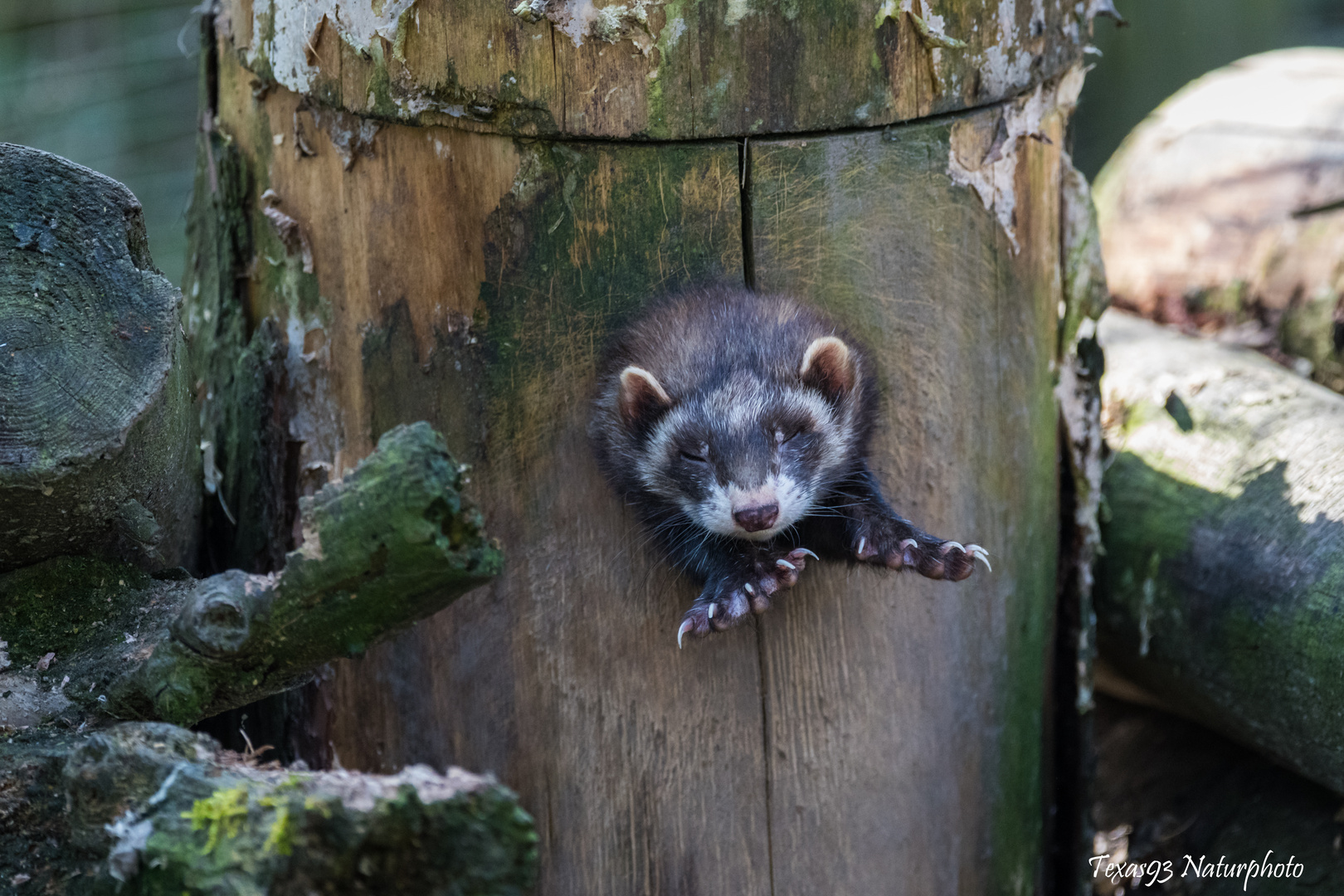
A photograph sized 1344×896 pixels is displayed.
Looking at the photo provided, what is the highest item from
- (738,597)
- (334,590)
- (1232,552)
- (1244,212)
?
(1244,212)

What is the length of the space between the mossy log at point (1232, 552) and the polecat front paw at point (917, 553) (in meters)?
1.20

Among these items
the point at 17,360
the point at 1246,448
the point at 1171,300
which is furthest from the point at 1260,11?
the point at 17,360

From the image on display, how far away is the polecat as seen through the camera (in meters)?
2.79

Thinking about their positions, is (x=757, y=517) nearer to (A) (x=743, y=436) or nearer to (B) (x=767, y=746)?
(A) (x=743, y=436)

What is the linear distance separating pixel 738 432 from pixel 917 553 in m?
0.51

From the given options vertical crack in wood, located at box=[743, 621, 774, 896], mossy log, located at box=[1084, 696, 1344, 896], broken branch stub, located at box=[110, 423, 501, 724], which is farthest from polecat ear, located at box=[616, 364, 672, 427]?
mossy log, located at box=[1084, 696, 1344, 896]

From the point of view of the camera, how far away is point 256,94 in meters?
3.02

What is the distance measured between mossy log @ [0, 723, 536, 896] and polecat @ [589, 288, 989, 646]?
1.02 m

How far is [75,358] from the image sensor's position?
2357 mm

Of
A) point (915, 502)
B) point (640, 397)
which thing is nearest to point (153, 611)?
point (640, 397)

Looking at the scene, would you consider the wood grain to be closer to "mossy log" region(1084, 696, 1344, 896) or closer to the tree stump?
the tree stump

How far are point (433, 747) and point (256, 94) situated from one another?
5.41 ft

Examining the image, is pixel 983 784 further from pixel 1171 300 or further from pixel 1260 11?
pixel 1260 11

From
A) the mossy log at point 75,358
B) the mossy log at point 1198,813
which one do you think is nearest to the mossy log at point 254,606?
the mossy log at point 75,358
